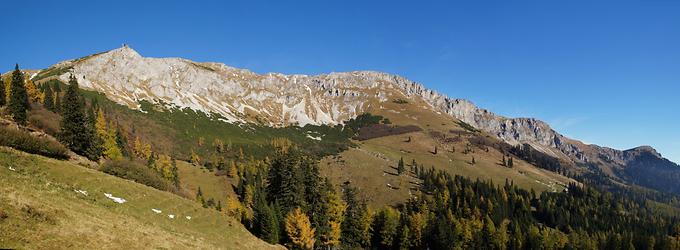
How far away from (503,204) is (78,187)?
189 metres

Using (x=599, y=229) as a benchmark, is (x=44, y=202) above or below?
above

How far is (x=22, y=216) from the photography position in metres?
29.3

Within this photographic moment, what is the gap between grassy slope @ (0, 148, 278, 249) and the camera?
95.3 ft

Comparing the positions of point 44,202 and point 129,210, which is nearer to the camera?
point 44,202

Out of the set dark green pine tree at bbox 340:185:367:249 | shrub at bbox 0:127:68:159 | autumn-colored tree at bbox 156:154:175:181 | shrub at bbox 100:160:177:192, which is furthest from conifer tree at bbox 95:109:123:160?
dark green pine tree at bbox 340:185:367:249

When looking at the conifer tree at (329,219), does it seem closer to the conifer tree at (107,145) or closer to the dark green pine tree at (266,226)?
the dark green pine tree at (266,226)

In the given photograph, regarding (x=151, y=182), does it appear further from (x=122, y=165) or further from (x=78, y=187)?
(x=78, y=187)

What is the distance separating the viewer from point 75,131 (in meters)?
84.0

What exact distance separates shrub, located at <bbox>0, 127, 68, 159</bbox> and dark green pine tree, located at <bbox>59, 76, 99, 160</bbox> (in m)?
17.7

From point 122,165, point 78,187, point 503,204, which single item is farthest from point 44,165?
point 503,204

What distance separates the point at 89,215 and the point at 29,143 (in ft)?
109

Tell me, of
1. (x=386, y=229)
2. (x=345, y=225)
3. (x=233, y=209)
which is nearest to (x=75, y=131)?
(x=233, y=209)

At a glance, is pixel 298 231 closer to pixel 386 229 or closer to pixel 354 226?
pixel 354 226

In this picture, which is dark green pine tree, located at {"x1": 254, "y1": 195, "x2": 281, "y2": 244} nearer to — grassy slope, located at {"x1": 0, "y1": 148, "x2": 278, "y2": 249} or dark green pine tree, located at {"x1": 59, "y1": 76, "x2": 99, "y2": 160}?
grassy slope, located at {"x1": 0, "y1": 148, "x2": 278, "y2": 249}
